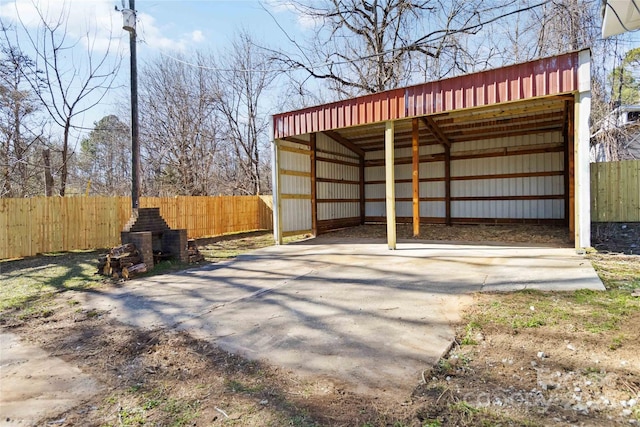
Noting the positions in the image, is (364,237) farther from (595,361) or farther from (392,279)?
(595,361)

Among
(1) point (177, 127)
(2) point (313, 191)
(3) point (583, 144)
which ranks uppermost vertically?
(1) point (177, 127)

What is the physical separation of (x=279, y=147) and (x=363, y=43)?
9.30 meters

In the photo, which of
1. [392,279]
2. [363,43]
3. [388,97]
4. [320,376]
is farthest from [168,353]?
[363,43]

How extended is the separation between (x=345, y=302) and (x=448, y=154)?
946cm

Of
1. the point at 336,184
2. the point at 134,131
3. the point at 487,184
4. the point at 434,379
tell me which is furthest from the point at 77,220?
the point at 487,184

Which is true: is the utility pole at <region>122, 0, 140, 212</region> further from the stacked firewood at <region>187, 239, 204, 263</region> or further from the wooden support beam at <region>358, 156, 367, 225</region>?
the wooden support beam at <region>358, 156, 367, 225</region>

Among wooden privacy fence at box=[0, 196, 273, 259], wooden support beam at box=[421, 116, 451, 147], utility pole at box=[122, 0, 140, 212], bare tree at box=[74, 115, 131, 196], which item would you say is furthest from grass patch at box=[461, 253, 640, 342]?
bare tree at box=[74, 115, 131, 196]

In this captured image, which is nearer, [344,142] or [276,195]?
[276,195]

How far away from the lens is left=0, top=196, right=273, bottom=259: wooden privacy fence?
8086 mm

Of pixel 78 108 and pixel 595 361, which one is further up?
pixel 78 108

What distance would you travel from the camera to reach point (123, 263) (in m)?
6.07

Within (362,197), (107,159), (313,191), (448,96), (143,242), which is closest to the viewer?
(143,242)

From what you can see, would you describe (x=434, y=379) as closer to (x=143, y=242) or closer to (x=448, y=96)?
(x=143, y=242)

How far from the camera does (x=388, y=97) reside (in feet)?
25.9
